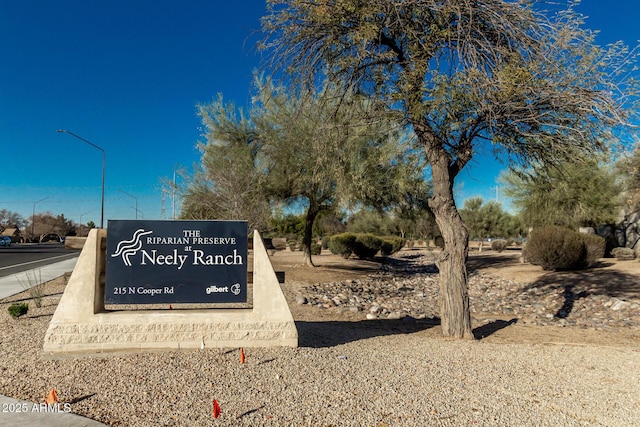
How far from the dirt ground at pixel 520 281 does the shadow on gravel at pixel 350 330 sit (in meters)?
0.43

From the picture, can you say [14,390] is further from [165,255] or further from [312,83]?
[312,83]

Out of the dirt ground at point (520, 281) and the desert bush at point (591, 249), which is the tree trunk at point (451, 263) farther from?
the desert bush at point (591, 249)

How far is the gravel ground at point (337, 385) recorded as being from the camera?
14.8 ft

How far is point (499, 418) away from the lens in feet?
14.9

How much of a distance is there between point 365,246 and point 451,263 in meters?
23.1

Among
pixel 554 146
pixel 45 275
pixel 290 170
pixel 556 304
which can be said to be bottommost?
pixel 556 304

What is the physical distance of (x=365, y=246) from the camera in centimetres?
3231

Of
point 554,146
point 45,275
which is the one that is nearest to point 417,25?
point 554,146

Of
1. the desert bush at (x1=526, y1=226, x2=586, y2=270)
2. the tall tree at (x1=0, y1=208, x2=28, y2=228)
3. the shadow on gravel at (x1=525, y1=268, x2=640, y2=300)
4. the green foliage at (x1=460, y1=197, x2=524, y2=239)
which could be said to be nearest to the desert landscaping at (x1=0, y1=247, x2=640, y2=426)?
the shadow on gravel at (x1=525, y1=268, x2=640, y2=300)

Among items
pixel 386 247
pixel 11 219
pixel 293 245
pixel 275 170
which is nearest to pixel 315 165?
pixel 275 170

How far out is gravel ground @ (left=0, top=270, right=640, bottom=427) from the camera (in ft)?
14.8

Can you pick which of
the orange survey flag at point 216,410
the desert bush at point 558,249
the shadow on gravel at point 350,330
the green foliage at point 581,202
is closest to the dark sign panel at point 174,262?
the shadow on gravel at point 350,330

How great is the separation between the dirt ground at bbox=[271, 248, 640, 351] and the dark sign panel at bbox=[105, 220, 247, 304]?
468 cm

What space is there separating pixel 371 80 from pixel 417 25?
A: 139 cm
